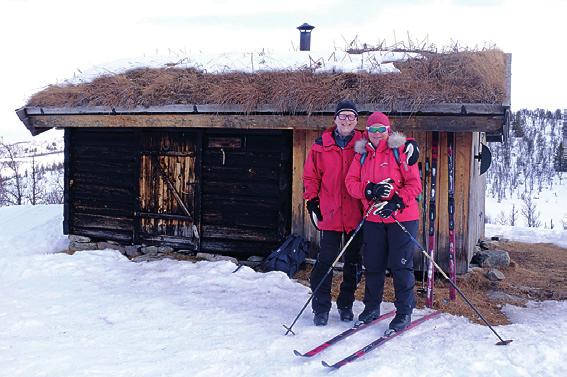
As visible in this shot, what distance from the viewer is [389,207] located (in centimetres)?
451

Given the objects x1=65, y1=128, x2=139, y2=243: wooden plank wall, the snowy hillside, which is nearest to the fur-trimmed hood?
x1=65, y1=128, x2=139, y2=243: wooden plank wall

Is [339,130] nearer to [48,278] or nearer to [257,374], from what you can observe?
[257,374]

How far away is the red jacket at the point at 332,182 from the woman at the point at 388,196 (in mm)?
185

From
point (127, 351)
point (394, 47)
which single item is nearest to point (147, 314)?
point (127, 351)

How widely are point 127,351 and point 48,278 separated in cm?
329

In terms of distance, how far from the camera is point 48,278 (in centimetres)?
717

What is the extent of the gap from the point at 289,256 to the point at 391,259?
272 cm

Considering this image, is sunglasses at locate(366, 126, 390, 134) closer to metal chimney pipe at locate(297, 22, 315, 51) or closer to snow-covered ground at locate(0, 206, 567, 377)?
snow-covered ground at locate(0, 206, 567, 377)

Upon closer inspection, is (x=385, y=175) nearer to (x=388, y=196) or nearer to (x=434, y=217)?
(x=388, y=196)

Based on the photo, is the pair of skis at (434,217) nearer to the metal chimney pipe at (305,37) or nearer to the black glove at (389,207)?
the black glove at (389,207)

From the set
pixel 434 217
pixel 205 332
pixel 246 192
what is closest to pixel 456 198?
pixel 434 217

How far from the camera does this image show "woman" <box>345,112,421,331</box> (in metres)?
4.58

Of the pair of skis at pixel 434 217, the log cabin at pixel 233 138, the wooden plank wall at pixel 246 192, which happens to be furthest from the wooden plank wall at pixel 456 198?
the wooden plank wall at pixel 246 192

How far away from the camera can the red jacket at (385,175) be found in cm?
461
